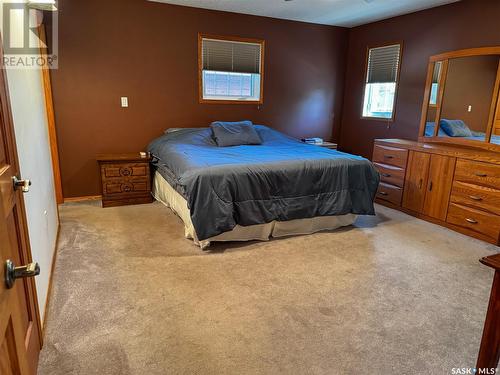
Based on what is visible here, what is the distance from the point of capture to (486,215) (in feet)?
10.6

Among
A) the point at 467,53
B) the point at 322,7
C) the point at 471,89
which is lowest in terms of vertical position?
the point at 471,89

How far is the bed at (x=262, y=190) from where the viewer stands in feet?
9.26

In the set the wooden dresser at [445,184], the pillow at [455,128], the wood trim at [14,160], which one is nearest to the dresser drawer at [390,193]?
the wooden dresser at [445,184]

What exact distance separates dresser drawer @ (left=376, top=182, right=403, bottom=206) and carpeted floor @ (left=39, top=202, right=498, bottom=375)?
0.83 metres

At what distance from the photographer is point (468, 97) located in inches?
143

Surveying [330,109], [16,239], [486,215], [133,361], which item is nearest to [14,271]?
[16,239]

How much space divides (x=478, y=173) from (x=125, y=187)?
12.2ft

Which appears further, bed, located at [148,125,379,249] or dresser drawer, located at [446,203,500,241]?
dresser drawer, located at [446,203,500,241]

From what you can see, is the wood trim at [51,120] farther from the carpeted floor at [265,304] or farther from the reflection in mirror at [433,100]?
the reflection in mirror at [433,100]

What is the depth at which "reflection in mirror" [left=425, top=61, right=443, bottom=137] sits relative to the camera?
4039 millimetres

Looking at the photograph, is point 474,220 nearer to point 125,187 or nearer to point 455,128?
point 455,128

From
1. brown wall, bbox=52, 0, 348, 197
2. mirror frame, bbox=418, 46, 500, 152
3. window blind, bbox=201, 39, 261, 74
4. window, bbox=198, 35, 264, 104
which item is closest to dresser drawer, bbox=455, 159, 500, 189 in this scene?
mirror frame, bbox=418, 46, 500, 152

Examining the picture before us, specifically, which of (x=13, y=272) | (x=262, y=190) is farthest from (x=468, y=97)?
(x=13, y=272)

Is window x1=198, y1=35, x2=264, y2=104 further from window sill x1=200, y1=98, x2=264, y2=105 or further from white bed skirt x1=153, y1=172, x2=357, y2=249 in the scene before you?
white bed skirt x1=153, y1=172, x2=357, y2=249
